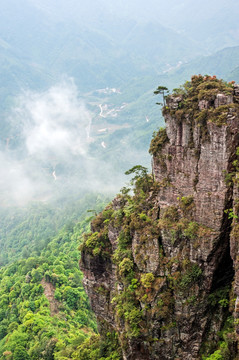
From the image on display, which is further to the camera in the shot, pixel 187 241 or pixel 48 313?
pixel 48 313

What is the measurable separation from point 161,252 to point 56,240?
104 meters

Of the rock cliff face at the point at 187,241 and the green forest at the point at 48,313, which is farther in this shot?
the green forest at the point at 48,313

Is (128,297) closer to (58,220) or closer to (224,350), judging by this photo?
(224,350)

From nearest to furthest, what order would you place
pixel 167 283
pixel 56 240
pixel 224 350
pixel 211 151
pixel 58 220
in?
pixel 224 350 → pixel 211 151 → pixel 167 283 → pixel 56 240 → pixel 58 220

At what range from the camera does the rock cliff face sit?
30031 millimetres

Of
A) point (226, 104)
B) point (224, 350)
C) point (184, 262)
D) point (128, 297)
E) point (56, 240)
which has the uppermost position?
point (56, 240)

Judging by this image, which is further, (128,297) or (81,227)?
(81,227)

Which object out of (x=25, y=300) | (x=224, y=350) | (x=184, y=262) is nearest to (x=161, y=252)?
(x=184, y=262)

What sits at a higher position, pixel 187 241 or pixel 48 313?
pixel 187 241

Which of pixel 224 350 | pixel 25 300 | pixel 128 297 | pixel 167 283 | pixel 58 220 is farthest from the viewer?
pixel 58 220

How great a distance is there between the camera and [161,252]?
112ft

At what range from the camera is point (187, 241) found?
32.4 meters

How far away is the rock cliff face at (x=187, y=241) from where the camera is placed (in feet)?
98.5

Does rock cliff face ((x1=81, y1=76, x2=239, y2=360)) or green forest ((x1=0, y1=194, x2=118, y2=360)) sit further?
green forest ((x1=0, y1=194, x2=118, y2=360))
